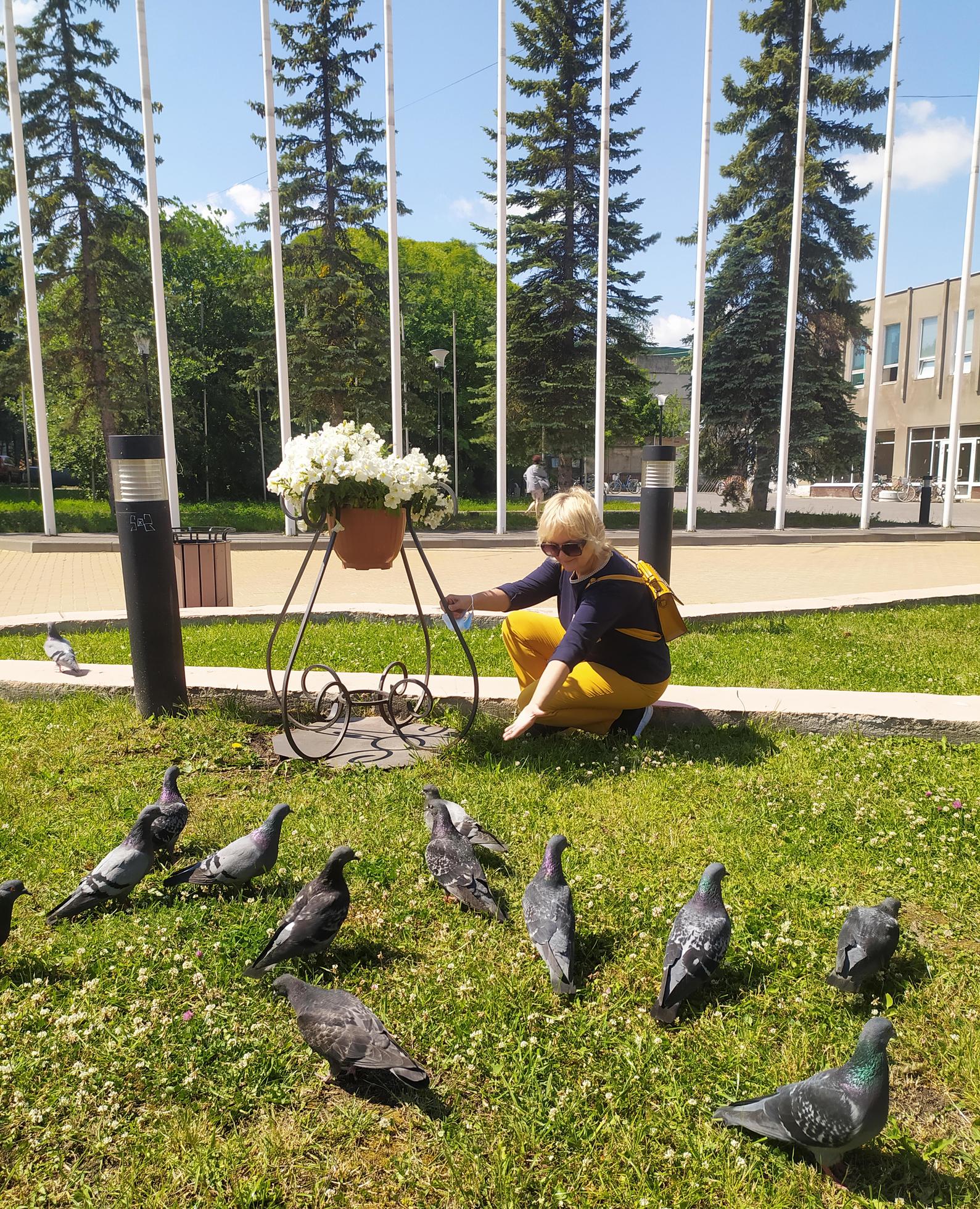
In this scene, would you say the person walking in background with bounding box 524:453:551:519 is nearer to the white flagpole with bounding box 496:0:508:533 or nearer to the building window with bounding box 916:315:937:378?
the white flagpole with bounding box 496:0:508:533

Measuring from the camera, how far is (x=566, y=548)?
3.97m

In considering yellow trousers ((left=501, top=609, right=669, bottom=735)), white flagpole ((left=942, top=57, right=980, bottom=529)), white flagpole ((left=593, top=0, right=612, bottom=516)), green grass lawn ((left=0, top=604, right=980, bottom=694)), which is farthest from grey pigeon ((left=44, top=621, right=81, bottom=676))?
white flagpole ((left=942, top=57, right=980, bottom=529))

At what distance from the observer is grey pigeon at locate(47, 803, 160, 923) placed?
2.94 m

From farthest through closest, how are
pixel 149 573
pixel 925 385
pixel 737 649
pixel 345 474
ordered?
pixel 925 385 < pixel 737 649 < pixel 149 573 < pixel 345 474

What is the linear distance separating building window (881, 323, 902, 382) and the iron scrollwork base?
137 feet

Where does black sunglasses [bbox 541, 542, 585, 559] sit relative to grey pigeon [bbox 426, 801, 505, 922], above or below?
above

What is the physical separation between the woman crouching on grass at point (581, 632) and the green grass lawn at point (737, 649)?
1530 mm

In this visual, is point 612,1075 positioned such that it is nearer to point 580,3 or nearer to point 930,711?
point 930,711

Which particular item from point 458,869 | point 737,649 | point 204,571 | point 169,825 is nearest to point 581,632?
point 458,869

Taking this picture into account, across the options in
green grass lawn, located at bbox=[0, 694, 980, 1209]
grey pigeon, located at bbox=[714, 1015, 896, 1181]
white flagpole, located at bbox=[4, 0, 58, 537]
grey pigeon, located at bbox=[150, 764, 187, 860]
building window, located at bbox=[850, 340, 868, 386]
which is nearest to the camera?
grey pigeon, located at bbox=[714, 1015, 896, 1181]

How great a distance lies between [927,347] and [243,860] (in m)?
43.7

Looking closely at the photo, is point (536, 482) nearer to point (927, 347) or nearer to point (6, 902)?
point (6, 902)

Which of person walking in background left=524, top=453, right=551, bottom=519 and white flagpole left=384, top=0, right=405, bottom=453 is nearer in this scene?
white flagpole left=384, top=0, right=405, bottom=453

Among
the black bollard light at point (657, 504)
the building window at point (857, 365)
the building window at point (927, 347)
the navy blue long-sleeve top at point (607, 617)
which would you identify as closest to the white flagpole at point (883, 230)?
the black bollard light at point (657, 504)
